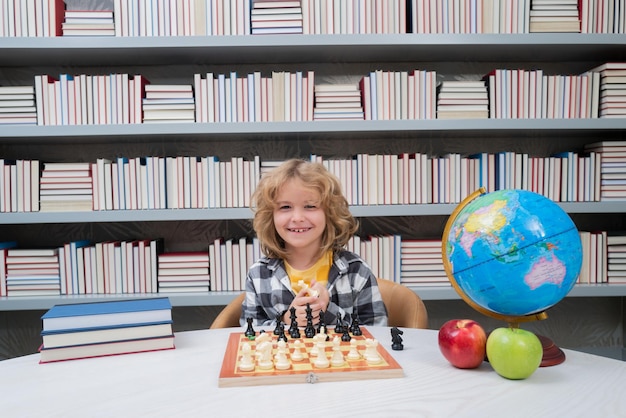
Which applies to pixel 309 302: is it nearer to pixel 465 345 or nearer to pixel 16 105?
pixel 465 345

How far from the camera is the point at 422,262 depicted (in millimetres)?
2635

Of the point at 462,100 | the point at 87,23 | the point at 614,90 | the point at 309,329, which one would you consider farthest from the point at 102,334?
the point at 614,90

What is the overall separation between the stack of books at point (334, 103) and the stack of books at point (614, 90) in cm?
141

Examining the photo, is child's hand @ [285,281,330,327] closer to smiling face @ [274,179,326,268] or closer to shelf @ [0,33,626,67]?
smiling face @ [274,179,326,268]

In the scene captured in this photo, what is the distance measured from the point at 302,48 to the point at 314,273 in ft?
4.68

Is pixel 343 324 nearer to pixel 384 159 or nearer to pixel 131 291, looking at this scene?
pixel 384 159

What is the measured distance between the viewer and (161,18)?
2482 millimetres

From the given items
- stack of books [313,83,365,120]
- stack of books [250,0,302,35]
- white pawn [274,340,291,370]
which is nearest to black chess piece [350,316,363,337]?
white pawn [274,340,291,370]

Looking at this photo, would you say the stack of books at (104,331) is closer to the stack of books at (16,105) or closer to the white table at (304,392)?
the white table at (304,392)

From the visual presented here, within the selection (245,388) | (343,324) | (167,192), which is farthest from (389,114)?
(245,388)

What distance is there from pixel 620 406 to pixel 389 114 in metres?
1.98

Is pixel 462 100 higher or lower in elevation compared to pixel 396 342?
higher

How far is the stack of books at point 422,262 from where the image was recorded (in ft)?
8.64

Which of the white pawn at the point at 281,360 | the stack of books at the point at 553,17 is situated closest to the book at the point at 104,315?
the white pawn at the point at 281,360
